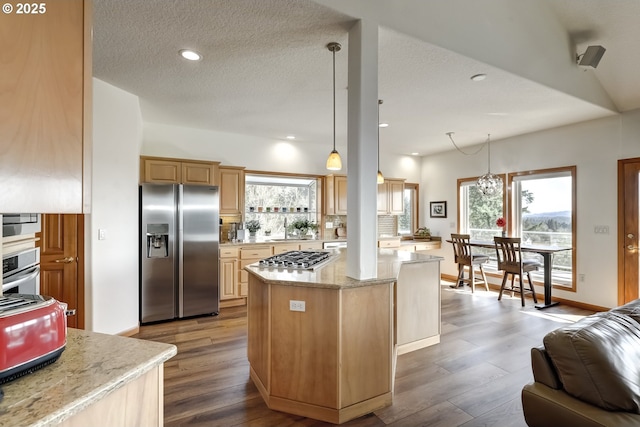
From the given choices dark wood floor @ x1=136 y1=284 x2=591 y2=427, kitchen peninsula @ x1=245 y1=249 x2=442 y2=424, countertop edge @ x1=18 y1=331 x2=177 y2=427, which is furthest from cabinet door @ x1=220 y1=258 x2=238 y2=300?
countertop edge @ x1=18 y1=331 x2=177 y2=427

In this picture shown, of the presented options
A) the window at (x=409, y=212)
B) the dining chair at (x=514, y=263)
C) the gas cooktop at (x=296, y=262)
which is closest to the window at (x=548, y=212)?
the dining chair at (x=514, y=263)

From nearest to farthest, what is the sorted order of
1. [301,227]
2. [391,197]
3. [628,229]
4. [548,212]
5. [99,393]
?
[99,393] → [628,229] → [548,212] → [301,227] → [391,197]

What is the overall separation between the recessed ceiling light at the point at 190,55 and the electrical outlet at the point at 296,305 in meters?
2.16

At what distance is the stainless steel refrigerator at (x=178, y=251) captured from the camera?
377 centimetres

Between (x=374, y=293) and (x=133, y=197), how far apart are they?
298 cm

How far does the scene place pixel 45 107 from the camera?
861 millimetres

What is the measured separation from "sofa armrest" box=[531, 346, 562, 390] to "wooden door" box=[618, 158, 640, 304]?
3.83 m

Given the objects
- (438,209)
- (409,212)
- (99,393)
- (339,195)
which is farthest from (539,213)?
(99,393)

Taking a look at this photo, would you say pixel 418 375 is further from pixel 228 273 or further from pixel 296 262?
pixel 228 273

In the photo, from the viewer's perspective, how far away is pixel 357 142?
2.13 meters

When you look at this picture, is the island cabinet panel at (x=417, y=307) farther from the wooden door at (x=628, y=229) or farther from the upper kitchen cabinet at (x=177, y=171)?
the upper kitchen cabinet at (x=177, y=171)

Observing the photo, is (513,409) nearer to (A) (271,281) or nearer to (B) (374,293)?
(B) (374,293)

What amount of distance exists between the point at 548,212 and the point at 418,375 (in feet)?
12.6

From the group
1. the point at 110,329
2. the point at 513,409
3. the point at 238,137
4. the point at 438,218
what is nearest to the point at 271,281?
the point at 513,409
